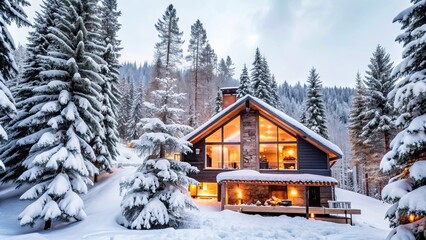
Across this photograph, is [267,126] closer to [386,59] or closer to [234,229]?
[234,229]

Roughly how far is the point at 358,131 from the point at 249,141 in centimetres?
1596

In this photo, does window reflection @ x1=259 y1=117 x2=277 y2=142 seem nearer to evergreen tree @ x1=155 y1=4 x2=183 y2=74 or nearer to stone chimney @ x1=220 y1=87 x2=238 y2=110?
stone chimney @ x1=220 y1=87 x2=238 y2=110

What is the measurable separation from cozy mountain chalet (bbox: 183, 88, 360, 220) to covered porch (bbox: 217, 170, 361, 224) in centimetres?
6

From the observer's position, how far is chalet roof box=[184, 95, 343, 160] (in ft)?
49.6

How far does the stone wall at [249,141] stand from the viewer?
1683 centimetres

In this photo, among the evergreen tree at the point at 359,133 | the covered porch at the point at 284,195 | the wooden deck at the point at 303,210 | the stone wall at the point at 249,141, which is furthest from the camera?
the evergreen tree at the point at 359,133

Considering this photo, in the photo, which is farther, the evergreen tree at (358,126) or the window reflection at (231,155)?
the evergreen tree at (358,126)

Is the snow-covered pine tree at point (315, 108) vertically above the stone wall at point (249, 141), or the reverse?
the snow-covered pine tree at point (315, 108)

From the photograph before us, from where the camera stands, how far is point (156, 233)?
7871 mm

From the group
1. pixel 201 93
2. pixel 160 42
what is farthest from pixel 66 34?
pixel 201 93

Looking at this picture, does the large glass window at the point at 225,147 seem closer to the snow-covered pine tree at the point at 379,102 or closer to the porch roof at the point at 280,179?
the porch roof at the point at 280,179

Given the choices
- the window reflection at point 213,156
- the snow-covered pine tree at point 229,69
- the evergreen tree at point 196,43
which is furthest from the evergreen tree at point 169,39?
the snow-covered pine tree at point 229,69

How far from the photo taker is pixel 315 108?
27.4 metres

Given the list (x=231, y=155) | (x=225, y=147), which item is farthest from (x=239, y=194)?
(x=225, y=147)
